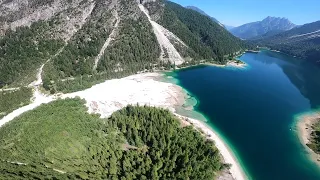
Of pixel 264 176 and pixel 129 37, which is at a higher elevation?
pixel 129 37

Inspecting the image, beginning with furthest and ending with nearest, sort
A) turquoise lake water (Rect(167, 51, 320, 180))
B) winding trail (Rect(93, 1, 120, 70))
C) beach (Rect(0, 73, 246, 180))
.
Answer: winding trail (Rect(93, 1, 120, 70))
beach (Rect(0, 73, 246, 180))
turquoise lake water (Rect(167, 51, 320, 180))

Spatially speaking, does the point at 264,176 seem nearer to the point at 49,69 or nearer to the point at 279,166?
the point at 279,166

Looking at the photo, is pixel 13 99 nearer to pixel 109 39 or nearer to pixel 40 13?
pixel 40 13

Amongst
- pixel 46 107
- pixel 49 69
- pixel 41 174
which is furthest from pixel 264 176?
pixel 49 69

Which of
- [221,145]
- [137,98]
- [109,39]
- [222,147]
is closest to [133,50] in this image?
[109,39]

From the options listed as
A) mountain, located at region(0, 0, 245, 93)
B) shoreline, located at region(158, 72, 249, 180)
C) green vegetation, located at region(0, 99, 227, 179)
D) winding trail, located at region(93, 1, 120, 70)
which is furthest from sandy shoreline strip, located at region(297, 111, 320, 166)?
winding trail, located at region(93, 1, 120, 70)

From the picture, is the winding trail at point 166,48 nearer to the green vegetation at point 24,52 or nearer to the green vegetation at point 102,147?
the green vegetation at point 24,52

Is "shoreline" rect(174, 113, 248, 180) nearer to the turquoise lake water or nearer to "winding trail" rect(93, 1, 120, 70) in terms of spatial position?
the turquoise lake water
